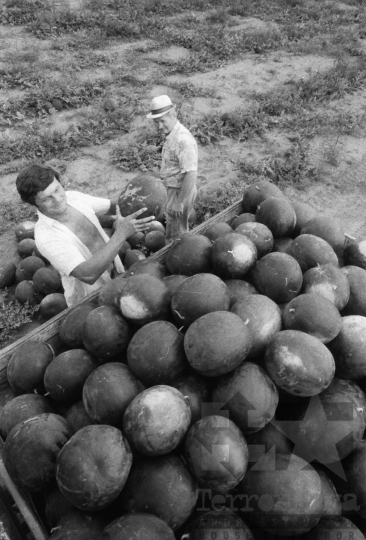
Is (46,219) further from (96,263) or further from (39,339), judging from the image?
(39,339)

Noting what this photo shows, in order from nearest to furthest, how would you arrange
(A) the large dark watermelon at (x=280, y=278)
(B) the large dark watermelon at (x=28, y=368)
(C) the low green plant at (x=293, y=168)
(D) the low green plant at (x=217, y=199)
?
(B) the large dark watermelon at (x=28, y=368), (A) the large dark watermelon at (x=280, y=278), (D) the low green plant at (x=217, y=199), (C) the low green plant at (x=293, y=168)

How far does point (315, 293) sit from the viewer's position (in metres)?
2.56

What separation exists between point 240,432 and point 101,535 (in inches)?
29.5

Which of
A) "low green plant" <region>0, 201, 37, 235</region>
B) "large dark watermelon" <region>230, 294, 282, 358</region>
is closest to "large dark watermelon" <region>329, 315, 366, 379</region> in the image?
"large dark watermelon" <region>230, 294, 282, 358</region>

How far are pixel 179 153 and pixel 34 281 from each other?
7.07 feet

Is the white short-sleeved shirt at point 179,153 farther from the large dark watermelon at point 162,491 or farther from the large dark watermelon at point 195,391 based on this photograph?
the large dark watermelon at point 162,491

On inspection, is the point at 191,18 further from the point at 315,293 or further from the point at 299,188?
the point at 315,293

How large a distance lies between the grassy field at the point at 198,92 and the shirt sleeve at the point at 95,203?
164 cm

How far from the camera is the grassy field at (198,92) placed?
22.8 feet

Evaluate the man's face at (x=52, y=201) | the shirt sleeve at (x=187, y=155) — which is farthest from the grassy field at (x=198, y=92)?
the man's face at (x=52, y=201)

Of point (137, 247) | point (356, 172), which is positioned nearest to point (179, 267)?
point (137, 247)

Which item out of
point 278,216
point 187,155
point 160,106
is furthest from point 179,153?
point 278,216

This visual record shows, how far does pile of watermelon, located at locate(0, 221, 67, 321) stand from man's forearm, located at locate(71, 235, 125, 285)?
1.30 meters

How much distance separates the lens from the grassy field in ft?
22.8
